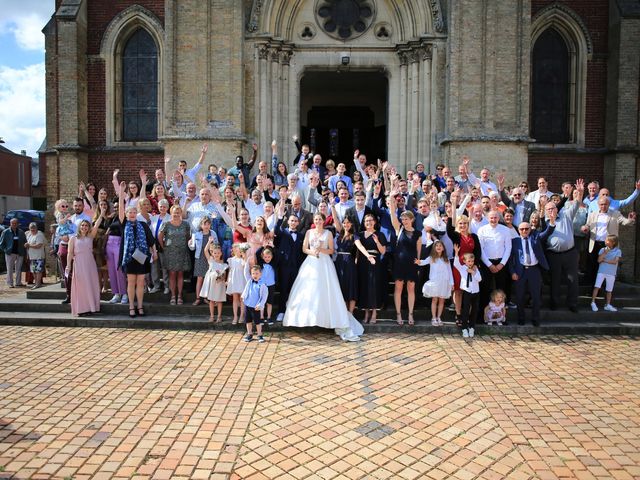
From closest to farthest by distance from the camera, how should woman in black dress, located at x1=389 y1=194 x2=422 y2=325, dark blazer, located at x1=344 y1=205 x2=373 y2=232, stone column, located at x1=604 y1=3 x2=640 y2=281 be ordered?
woman in black dress, located at x1=389 y1=194 x2=422 y2=325, dark blazer, located at x1=344 y1=205 x2=373 y2=232, stone column, located at x1=604 y1=3 x2=640 y2=281

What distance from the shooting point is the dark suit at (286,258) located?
8891 mm

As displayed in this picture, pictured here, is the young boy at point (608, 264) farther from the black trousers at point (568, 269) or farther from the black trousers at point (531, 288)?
the black trousers at point (531, 288)

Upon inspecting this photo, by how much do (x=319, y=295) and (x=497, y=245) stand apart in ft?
10.2

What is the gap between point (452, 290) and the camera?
345 inches

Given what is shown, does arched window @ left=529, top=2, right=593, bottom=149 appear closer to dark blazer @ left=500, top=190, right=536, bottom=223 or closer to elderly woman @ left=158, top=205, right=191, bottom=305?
dark blazer @ left=500, top=190, right=536, bottom=223

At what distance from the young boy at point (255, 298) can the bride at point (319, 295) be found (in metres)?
0.51

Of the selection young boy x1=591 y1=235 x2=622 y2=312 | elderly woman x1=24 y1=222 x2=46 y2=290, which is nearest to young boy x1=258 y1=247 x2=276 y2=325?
young boy x1=591 y1=235 x2=622 y2=312

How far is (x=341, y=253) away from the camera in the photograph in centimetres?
874

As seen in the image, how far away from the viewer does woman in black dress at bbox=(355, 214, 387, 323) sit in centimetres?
861

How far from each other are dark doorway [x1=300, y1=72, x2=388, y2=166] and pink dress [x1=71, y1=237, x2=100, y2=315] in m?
10.8

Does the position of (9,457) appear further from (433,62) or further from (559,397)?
(433,62)

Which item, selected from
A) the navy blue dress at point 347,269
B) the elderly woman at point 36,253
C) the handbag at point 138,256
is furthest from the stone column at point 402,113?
the elderly woman at point 36,253

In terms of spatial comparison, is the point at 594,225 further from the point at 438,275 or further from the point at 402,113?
the point at 402,113

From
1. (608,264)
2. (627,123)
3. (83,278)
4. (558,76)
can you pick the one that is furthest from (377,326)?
(558,76)
